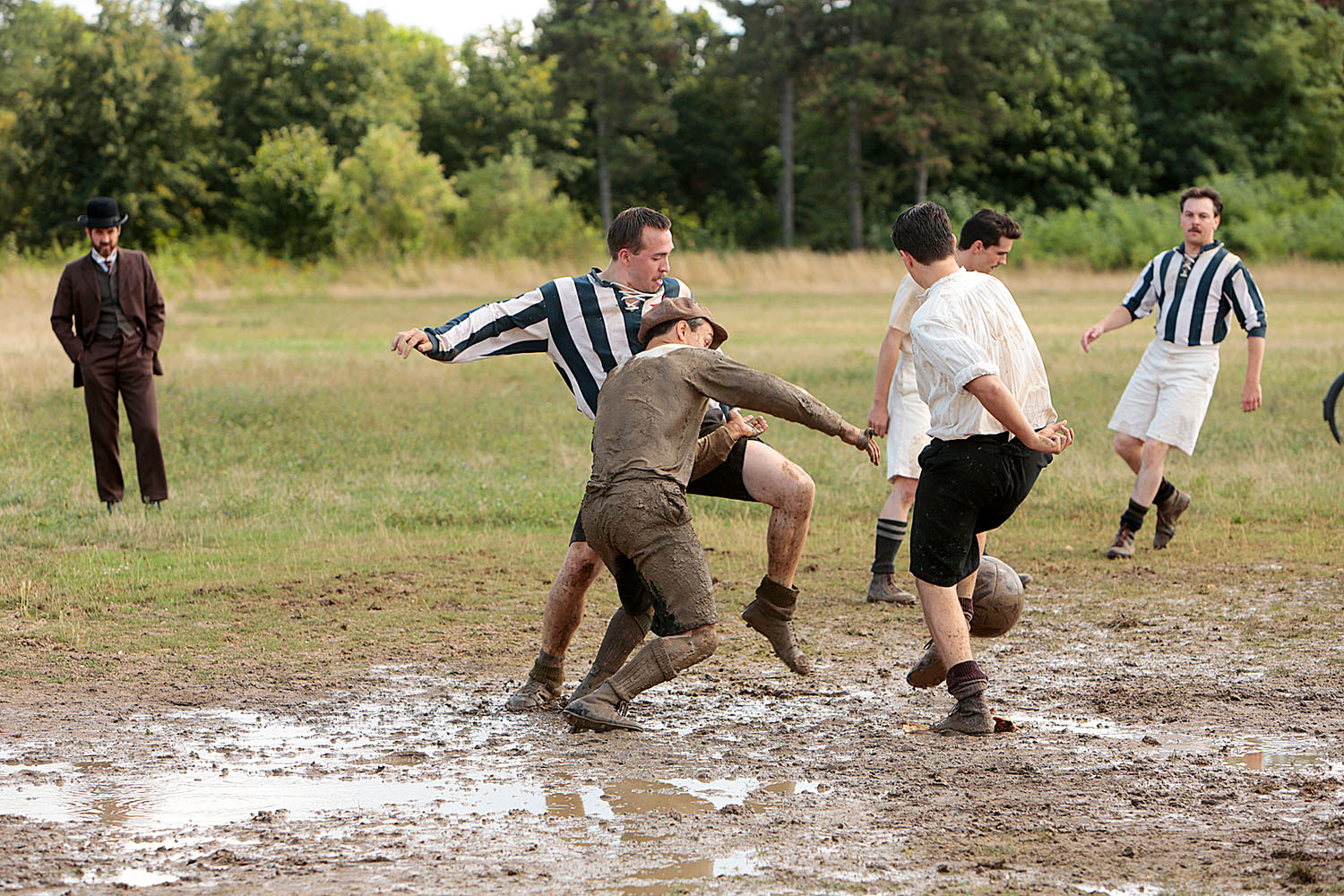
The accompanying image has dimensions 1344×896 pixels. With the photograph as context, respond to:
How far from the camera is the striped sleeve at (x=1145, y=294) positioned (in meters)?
8.89

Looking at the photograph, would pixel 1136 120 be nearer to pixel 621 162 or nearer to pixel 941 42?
pixel 941 42

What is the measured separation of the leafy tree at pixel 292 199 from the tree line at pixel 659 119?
0.09 metres

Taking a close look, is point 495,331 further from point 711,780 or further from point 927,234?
point 711,780

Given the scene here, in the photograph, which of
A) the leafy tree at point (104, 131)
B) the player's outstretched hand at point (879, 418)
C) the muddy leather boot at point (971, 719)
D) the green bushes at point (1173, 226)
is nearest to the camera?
the muddy leather boot at point (971, 719)

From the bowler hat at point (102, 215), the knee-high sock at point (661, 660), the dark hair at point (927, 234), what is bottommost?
the knee-high sock at point (661, 660)

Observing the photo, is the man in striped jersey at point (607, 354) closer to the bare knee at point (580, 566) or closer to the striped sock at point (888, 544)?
the bare knee at point (580, 566)

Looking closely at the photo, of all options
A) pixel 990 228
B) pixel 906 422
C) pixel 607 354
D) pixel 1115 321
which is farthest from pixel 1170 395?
pixel 607 354

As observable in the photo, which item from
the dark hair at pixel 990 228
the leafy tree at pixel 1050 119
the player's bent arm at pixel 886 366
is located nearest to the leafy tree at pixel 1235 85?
the leafy tree at pixel 1050 119

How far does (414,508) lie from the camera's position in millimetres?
10391

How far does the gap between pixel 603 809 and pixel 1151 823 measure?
5.16ft

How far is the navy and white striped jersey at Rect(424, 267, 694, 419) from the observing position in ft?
19.1

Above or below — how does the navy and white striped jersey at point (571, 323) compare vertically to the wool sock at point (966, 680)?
above

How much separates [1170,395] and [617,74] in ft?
153

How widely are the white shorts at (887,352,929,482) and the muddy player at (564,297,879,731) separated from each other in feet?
Answer: 7.67
